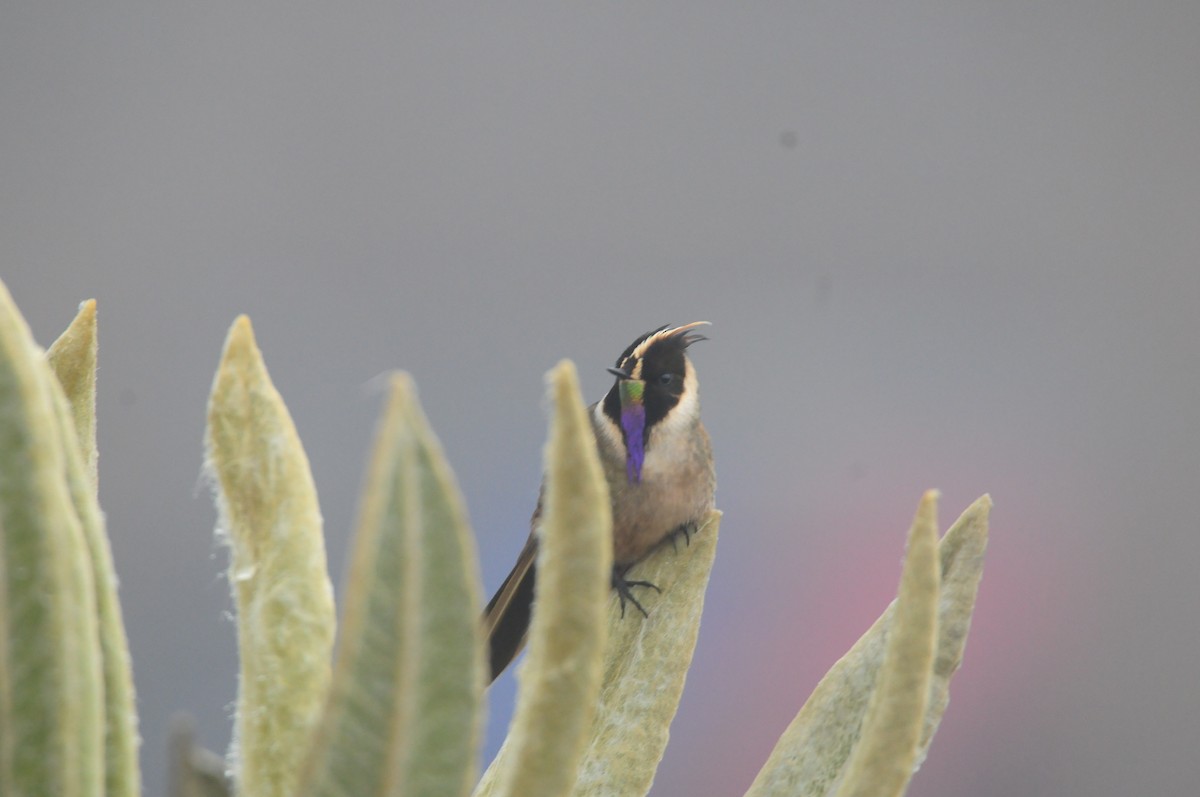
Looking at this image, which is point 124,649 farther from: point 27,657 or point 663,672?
point 663,672

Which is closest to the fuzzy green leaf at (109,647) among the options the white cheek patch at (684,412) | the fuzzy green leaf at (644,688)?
the fuzzy green leaf at (644,688)

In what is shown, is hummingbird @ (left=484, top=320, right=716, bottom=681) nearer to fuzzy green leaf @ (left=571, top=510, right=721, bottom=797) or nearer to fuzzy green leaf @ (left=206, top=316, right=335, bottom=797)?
fuzzy green leaf @ (left=571, top=510, right=721, bottom=797)

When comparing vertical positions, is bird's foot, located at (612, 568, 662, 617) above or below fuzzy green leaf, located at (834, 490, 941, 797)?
below

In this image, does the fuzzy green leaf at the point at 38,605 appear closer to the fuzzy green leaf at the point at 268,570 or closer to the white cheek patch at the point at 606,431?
the fuzzy green leaf at the point at 268,570

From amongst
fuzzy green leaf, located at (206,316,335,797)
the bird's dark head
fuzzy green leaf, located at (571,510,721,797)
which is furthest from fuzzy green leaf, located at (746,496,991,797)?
the bird's dark head

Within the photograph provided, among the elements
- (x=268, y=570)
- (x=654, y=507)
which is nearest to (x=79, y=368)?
(x=268, y=570)

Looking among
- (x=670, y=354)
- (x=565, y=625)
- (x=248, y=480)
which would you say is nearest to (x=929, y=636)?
(x=565, y=625)

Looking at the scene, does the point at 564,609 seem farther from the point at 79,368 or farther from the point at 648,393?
the point at 648,393
